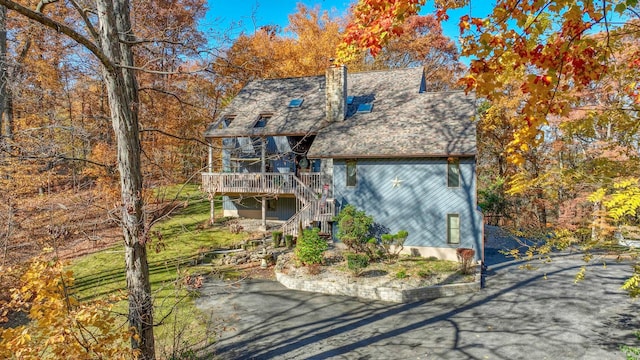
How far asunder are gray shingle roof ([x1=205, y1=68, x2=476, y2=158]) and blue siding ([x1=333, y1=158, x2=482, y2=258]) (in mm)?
781

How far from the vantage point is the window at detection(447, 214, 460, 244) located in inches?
635

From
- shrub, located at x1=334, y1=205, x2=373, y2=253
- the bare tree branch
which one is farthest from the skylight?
the bare tree branch

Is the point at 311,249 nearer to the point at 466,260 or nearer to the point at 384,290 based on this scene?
the point at 384,290

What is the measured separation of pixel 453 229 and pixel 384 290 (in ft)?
17.3

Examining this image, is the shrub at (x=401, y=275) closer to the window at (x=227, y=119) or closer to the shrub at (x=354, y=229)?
the shrub at (x=354, y=229)

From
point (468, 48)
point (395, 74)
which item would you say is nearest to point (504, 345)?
point (468, 48)

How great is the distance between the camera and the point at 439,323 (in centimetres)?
1088

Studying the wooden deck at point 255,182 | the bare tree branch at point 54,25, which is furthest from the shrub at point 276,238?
the bare tree branch at point 54,25

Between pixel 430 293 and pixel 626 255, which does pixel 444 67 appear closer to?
pixel 430 293

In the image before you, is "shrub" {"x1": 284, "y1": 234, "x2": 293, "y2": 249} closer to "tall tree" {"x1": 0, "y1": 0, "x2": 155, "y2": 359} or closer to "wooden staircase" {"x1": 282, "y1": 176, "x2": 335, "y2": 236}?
"wooden staircase" {"x1": 282, "y1": 176, "x2": 335, "y2": 236}

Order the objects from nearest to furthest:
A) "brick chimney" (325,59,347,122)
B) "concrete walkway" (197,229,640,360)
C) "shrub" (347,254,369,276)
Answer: "concrete walkway" (197,229,640,360), "shrub" (347,254,369,276), "brick chimney" (325,59,347,122)

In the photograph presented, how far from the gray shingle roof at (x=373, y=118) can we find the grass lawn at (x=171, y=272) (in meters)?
5.85

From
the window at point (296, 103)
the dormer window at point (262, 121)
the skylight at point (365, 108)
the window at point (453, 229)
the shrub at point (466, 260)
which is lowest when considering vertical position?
the shrub at point (466, 260)

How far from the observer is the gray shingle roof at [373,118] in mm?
16391
